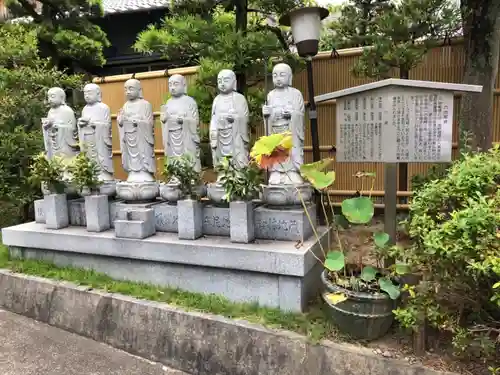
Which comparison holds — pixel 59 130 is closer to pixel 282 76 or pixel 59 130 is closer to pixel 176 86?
pixel 176 86

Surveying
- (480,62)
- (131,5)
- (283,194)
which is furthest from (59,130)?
(131,5)

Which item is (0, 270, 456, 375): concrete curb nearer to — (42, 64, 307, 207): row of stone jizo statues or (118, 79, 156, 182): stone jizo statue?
(42, 64, 307, 207): row of stone jizo statues

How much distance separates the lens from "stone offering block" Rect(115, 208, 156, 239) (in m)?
4.48

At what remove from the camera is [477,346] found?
272cm

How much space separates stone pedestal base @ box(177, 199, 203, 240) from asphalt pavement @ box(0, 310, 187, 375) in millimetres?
1324

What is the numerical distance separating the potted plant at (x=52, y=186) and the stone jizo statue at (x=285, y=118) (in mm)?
2846

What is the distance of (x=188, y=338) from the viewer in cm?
382

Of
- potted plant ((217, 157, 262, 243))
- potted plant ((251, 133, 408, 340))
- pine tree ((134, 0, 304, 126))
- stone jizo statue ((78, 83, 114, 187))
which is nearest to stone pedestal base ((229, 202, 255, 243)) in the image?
potted plant ((217, 157, 262, 243))

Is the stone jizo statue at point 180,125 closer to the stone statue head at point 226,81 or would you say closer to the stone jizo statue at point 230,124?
the stone jizo statue at point 230,124

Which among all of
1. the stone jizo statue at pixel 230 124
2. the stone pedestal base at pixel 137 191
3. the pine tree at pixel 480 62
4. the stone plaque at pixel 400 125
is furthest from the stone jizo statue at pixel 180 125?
the pine tree at pixel 480 62

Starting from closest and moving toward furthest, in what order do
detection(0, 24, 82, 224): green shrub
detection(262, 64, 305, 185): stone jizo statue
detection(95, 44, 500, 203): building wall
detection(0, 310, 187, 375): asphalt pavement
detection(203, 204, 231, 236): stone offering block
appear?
detection(0, 310, 187, 375): asphalt pavement
detection(262, 64, 305, 185): stone jizo statue
detection(203, 204, 231, 236): stone offering block
detection(95, 44, 500, 203): building wall
detection(0, 24, 82, 224): green shrub

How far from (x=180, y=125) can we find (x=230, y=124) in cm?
66

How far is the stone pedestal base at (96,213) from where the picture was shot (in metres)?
4.89

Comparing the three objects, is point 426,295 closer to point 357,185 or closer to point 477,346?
point 477,346
